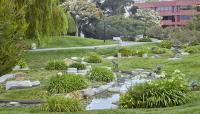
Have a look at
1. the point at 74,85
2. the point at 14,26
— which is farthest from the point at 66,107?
the point at 74,85

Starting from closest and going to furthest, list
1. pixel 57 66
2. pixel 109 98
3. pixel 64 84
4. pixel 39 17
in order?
pixel 109 98 → pixel 64 84 → pixel 39 17 → pixel 57 66

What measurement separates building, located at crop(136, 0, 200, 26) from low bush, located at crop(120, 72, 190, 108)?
73.1m

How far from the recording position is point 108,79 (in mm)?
20141

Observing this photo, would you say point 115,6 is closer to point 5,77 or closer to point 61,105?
point 5,77

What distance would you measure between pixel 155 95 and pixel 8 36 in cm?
474

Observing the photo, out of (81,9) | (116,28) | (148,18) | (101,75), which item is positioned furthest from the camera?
(148,18)

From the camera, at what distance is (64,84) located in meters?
16.7

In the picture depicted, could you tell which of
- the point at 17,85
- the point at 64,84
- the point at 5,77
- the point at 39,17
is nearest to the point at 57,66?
the point at 39,17

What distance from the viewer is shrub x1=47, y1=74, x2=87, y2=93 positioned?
651 inches

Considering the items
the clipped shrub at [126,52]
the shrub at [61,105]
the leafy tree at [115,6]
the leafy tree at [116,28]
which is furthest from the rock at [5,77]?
the leafy tree at [115,6]

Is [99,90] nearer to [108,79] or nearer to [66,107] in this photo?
[108,79]

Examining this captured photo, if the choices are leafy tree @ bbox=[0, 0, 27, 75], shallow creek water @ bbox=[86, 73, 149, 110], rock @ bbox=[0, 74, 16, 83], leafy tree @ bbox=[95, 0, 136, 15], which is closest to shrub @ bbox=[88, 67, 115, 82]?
shallow creek water @ bbox=[86, 73, 149, 110]

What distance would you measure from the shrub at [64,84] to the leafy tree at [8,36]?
2.10 metres

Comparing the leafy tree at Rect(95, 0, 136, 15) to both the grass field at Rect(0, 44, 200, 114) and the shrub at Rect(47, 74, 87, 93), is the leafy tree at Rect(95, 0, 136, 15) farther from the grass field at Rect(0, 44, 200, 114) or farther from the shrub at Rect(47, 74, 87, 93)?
the shrub at Rect(47, 74, 87, 93)
